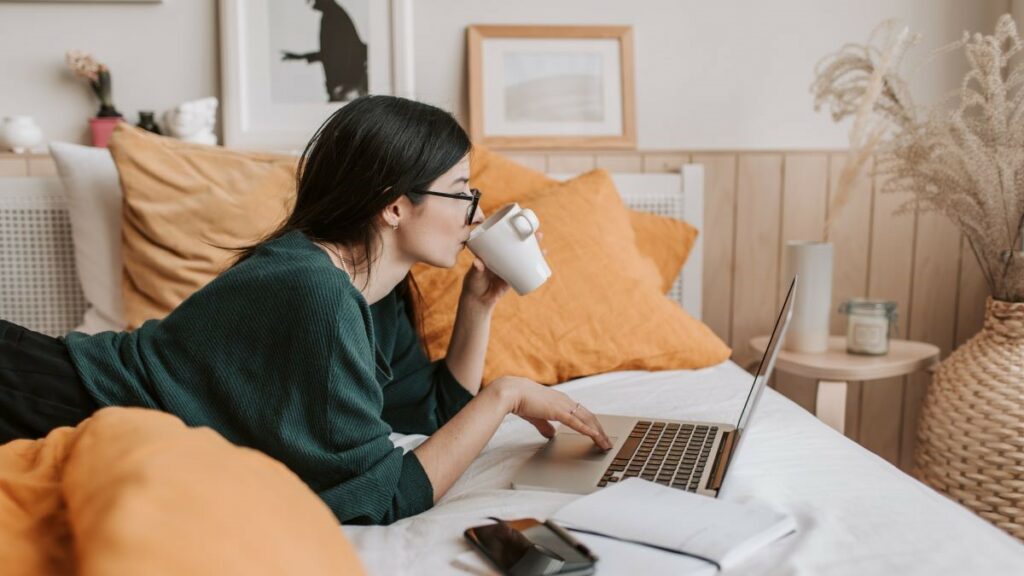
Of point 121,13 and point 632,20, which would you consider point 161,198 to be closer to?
point 121,13

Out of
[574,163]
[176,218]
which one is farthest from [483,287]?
[574,163]

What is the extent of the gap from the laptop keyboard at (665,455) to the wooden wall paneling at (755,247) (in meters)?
1.13

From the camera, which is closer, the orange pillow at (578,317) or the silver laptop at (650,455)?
the silver laptop at (650,455)

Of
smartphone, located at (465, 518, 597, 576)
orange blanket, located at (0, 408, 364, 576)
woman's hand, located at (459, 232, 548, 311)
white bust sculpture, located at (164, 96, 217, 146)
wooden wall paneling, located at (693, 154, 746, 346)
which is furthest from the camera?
wooden wall paneling, located at (693, 154, 746, 346)

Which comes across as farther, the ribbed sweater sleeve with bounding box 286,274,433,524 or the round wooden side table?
the round wooden side table

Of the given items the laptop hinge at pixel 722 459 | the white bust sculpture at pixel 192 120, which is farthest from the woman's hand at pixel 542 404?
the white bust sculpture at pixel 192 120

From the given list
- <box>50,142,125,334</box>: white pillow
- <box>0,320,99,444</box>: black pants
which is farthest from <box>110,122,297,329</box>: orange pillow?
<box>0,320,99,444</box>: black pants

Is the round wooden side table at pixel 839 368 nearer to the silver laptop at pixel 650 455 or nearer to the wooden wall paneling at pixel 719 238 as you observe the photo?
the wooden wall paneling at pixel 719 238

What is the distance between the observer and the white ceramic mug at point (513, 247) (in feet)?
4.25

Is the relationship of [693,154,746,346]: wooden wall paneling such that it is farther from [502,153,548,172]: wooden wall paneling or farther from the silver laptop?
the silver laptop

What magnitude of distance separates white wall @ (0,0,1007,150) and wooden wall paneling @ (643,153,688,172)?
6 cm

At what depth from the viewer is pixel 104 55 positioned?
215 cm

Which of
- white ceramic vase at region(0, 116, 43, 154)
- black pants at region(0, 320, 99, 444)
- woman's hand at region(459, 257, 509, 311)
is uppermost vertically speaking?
white ceramic vase at region(0, 116, 43, 154)

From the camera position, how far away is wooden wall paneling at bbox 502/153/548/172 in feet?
7.28
